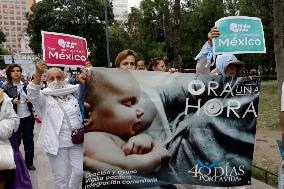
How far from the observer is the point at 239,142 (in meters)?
4.27

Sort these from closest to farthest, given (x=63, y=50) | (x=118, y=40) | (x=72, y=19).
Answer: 1. (x=63, y=50)
2. (x=72, y=19)
3. (x=118, y=40)

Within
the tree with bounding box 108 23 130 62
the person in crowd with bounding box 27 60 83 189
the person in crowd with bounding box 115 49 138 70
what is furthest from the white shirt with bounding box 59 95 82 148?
the tree with bounding box 108 23 130 62

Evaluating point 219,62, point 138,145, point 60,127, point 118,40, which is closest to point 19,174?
point 60,127

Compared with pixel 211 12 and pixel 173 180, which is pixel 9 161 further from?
pixel 211 12

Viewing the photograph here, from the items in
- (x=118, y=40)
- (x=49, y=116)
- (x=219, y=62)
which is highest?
(x=118, y=40)

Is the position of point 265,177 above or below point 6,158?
below

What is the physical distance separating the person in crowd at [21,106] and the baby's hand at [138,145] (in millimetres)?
3364

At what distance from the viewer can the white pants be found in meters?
4.50

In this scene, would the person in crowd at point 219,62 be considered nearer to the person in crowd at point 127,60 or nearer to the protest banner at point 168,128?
the protest banner at point 168,128

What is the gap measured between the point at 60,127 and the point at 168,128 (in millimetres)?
1121

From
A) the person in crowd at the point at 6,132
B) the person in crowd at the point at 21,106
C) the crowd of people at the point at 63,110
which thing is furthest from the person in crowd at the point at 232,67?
the person in crowd at the point at 21,106

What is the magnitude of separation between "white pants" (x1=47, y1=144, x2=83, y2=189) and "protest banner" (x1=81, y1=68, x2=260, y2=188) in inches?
17.7

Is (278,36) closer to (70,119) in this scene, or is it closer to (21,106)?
(21,106)

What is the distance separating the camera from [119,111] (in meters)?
4.17
